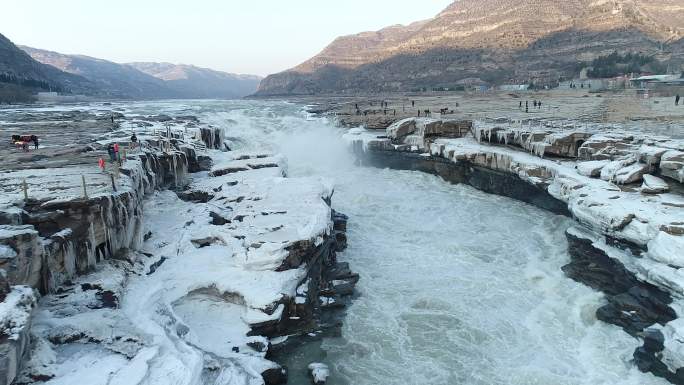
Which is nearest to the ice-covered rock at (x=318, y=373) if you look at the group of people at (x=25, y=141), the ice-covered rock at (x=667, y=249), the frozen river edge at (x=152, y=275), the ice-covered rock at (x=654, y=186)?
the frozen river edge at (x=152, y=275)


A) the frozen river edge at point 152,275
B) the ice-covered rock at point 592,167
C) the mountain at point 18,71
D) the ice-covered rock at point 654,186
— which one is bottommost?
the frozen river edge at point 152,275

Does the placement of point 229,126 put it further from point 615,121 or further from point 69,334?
point 69,334

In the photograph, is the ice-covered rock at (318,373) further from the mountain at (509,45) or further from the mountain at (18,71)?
the mountain at (509,45)

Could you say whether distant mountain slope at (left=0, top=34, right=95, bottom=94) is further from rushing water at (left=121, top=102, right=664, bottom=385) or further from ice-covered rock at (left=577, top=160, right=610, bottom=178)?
ice-covered rock at (left=577, top=160, right=610, bottom=178)

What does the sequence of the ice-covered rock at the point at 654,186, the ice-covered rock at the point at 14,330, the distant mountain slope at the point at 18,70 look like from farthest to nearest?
the distant mountain slope at the point at 18,70 → the ice-covered rock at the point at 654,186 → the ice-covered rock at the point at 14,330

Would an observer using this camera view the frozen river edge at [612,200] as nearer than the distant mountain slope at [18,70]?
Yes

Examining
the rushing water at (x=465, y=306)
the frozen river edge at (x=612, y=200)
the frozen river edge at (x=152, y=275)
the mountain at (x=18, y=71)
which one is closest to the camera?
the frozen river edge at (x=152, y=275)
